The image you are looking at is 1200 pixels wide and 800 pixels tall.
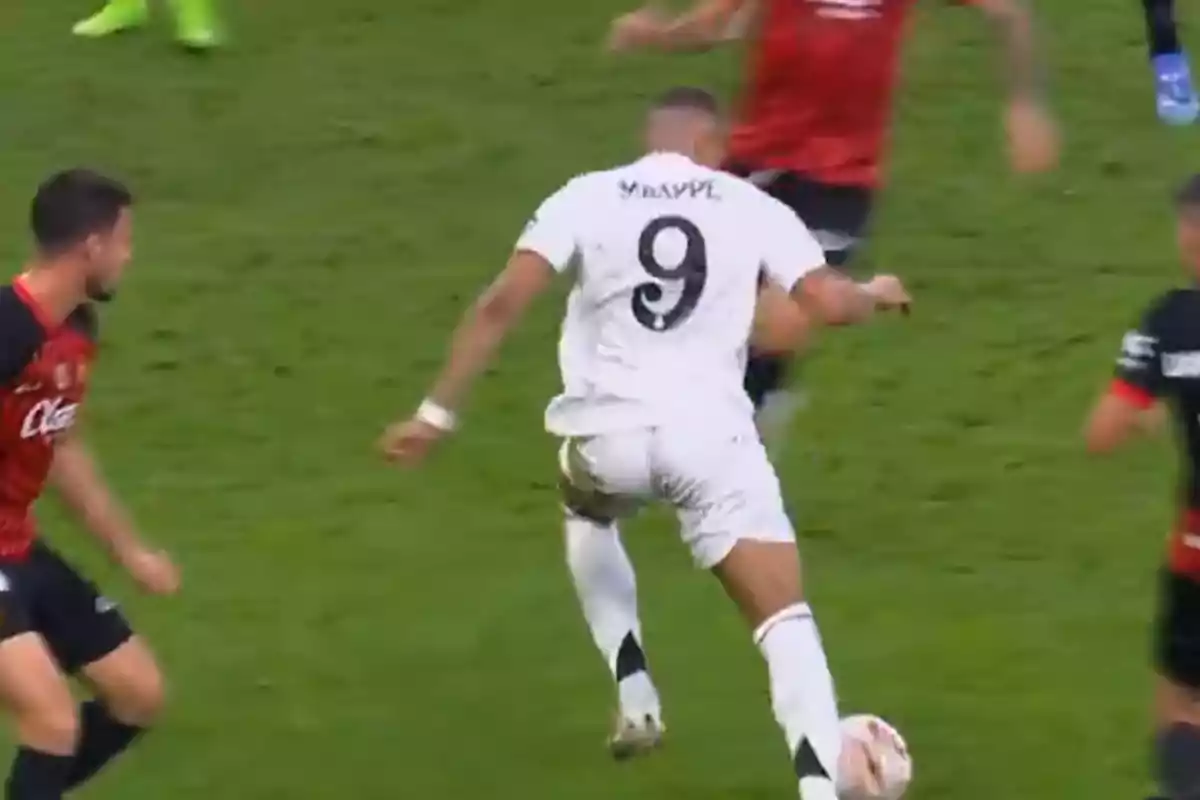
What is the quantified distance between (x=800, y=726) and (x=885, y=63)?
2736 mm

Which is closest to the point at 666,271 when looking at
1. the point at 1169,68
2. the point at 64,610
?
the point at 64,610

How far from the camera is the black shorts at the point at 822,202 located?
25.3ft

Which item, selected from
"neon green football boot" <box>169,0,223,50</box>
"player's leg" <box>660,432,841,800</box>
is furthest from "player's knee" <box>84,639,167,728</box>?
"neon green football boot" <box>169,0,223,50</box>

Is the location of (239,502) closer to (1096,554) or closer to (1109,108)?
(1096,554)

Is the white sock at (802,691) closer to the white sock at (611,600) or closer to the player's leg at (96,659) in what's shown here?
the white sock at (611,600)

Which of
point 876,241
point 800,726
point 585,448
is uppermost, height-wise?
point 585,448

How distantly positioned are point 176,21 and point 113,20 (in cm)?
38

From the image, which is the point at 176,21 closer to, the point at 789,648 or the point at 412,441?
the point at 412,441

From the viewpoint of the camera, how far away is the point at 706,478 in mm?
5961

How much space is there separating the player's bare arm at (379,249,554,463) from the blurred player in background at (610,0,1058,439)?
5.84 ft

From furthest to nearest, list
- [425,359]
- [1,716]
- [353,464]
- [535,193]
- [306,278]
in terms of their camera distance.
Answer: [535,193] < [306,278] < [425,359] < [353,464] < [1,716]

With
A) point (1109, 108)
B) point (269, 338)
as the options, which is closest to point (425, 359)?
point (269, 338)

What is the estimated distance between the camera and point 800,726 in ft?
19.3

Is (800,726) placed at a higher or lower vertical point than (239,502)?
higher
